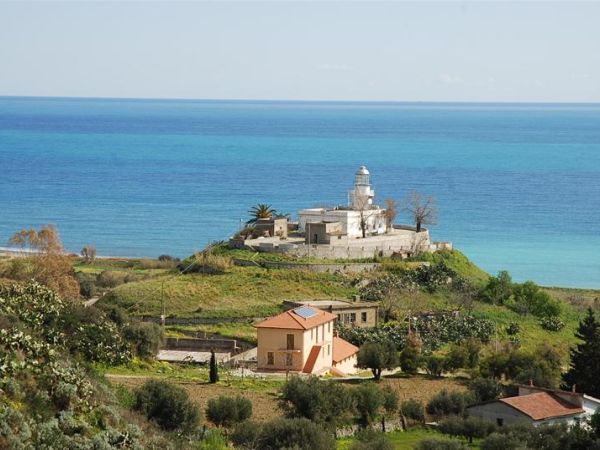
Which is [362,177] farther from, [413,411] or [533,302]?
[413,411]

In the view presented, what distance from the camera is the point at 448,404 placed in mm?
34031

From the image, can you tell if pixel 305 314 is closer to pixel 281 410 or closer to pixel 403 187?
pixel 281 410

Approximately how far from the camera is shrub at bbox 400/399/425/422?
1320 inches

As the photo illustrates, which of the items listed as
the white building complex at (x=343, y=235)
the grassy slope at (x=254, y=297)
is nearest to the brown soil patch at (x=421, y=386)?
the grassy slope at (x=254, y=297)

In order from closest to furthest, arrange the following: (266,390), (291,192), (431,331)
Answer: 1. (266,390)
2. (431,331)
3. (291,192)

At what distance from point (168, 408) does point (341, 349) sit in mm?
15087

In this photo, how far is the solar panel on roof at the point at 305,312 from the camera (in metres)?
43.0

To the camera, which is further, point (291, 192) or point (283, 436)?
point (291, 192)

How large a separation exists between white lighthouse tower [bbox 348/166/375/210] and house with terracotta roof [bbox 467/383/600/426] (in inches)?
1063

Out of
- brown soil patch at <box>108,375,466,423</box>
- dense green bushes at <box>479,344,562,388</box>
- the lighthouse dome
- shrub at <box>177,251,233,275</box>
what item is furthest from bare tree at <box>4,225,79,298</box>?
dense green bushes at <box>479,344,562,388</box>

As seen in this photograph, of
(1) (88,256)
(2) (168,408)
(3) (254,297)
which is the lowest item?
(2) (168,408)

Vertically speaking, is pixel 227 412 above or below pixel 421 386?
above

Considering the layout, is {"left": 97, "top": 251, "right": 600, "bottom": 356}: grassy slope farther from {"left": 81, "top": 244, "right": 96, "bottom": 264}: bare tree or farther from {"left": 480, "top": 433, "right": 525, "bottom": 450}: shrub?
{"left": 480, "top": 433, "right": 525, "bottom": 450}: shrub

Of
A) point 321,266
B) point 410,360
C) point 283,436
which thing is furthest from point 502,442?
point 321,266
